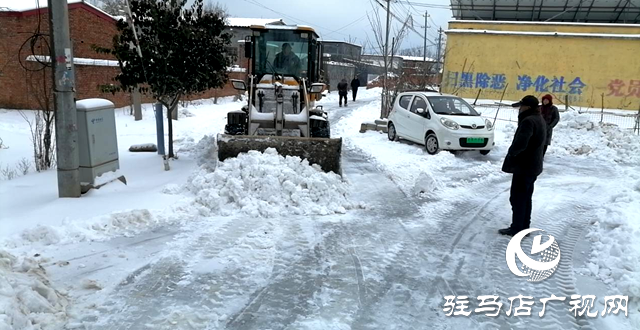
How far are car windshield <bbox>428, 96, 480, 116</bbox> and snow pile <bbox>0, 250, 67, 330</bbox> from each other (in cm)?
1057

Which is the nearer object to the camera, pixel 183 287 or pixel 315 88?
pixel 183 287

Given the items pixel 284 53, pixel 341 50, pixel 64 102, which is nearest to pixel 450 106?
pixel 284 53

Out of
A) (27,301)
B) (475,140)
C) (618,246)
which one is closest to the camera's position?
(27,301)

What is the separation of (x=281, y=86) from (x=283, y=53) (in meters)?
0.97

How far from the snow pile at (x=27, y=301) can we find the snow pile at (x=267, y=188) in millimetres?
2587

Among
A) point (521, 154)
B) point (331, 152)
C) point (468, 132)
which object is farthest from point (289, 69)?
point (521, 154)

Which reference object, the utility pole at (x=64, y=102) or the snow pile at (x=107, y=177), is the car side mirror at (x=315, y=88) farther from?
the utility pole at (x=64, y=102)

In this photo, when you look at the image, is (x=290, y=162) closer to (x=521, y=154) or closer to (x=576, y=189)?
(x=521, y=154)

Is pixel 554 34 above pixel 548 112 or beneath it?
above

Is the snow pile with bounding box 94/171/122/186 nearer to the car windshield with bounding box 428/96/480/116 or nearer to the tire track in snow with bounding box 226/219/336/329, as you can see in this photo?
the tire track in snow with bounding box 226/219/336/329

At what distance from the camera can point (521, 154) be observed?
19.6 ft

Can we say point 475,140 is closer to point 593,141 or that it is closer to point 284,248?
point 593,141

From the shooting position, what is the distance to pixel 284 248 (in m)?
5.31

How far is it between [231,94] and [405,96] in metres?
22.4
